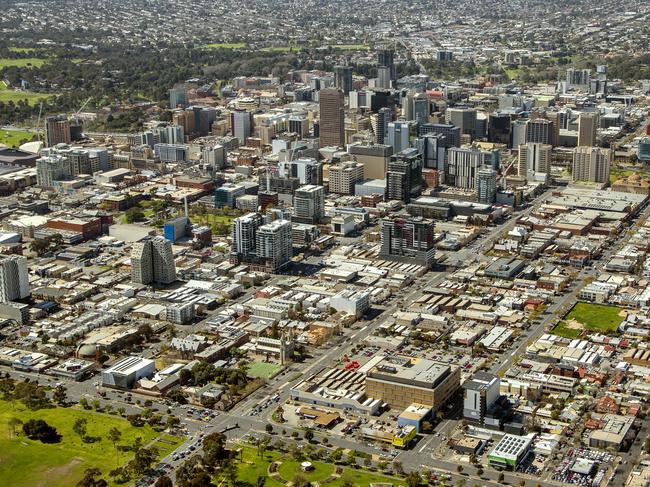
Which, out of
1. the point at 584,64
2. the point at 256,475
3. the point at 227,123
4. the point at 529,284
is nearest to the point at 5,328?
the point at 256,475

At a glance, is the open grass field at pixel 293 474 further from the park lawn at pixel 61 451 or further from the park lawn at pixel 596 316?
the park lawn at pixel 596 316

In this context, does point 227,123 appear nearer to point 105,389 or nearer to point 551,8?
point 105,389

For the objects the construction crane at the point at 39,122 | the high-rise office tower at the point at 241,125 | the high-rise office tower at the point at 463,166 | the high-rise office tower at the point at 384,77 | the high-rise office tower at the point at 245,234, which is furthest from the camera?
the high-rise office tower at the point at 384,77

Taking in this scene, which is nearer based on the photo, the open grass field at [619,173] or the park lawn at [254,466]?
the park lawn at [254,466]

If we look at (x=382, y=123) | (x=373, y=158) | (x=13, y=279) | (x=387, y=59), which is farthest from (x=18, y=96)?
(x=13, y=279)

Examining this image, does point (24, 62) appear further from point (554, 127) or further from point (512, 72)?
point (554, 127)

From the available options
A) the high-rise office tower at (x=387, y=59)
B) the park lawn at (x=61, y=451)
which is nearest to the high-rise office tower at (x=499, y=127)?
the high-rise office tower at (x=387, y=59)

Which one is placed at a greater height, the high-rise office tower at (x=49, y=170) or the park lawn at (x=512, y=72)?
the park lawn at (x=512, y=72)
